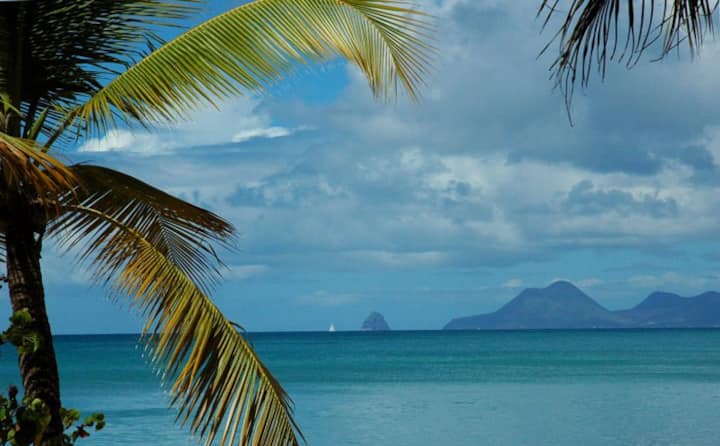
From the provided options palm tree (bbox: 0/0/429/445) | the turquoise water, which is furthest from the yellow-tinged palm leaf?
the turquoise water

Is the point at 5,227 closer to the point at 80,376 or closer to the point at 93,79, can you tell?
the point at 93,79

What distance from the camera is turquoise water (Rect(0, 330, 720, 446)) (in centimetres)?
2016

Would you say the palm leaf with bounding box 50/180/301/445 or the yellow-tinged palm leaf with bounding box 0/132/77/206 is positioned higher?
the yellow-tinged palm leaf with bounding box 0/132/77/206

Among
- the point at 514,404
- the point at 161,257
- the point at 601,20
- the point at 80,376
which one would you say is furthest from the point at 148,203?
the point at 80,376

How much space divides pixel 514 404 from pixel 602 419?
3.70 metres

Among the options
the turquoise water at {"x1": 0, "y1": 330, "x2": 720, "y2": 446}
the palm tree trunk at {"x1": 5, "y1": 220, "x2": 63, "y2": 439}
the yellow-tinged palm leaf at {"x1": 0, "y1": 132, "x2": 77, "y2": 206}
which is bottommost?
the turquoise water at {"x1": 0, "y1": 330, "x2": 720, "y2": 446}

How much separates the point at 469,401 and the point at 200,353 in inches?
890

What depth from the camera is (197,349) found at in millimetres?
5414

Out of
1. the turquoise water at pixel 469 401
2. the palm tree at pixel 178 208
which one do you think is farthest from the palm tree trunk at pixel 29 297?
the turquoise water at pixel 469 401

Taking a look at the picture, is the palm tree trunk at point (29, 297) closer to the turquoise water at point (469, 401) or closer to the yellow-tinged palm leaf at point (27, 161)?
the yellow-tinged palm leaf at point (27, 161)

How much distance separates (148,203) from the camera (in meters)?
6.14

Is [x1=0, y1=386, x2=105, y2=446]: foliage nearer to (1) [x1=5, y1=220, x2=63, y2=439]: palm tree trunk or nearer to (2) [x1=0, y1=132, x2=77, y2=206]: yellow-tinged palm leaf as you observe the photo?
(2) [x1=0, y1=132, x2=77, y2=206]: yellow-tinged palm leaf

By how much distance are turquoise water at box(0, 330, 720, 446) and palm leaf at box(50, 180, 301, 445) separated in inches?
559

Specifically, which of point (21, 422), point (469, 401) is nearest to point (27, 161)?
point (21, 422)
